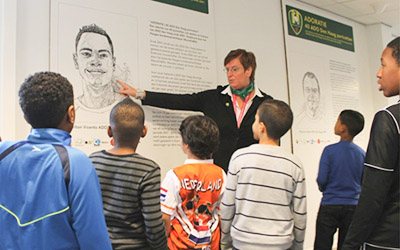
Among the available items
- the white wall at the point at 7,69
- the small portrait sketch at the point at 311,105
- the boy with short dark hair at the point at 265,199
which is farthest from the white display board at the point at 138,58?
the small portrait sketch at the point at 311,105

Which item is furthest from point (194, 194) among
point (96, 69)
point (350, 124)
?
point (350, 124)

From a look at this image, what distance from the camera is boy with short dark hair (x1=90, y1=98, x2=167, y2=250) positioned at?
1473 mm

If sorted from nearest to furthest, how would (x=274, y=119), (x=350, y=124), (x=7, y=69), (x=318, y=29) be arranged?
(x=274, y=119) < (x=7, y=69) < (x=350, y=124) < (x=318, y=29)

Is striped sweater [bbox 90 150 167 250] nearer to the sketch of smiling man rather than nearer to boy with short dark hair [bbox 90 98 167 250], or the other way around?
boy with short dark hair [bbox 90 98 167 250]

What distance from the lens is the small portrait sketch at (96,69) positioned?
7.93 feet

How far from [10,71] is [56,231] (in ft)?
4.53

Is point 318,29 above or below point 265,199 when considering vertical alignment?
above

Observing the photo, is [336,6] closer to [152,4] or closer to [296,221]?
[152,4]

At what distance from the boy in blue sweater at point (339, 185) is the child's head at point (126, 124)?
188cm

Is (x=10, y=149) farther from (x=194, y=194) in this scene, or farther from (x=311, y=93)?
(x=311, y=93)

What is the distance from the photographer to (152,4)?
9.27 ft

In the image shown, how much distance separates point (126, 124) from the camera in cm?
159

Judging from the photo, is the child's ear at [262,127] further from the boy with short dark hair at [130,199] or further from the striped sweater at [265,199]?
the boy with short dark hair at [130,199]

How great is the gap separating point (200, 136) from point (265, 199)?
453 millimetres
